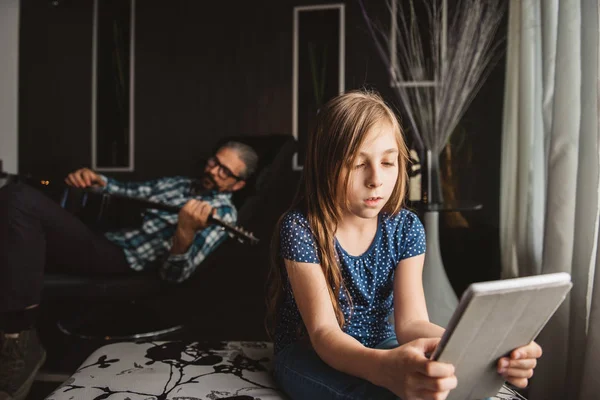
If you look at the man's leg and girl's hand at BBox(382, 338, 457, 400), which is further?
the man's leg

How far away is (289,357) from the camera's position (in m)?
1.00

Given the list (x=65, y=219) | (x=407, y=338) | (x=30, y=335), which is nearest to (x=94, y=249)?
(x=65, y=219)

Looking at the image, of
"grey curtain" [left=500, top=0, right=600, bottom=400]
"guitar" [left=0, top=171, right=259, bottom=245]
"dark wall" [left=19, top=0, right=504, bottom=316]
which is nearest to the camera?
"grey curtain" [left=500, top=0, right=600, bottom=400]

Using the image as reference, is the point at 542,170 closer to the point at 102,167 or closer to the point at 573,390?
the point at 573,390

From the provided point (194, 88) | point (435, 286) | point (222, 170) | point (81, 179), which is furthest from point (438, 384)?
point (194, 88)

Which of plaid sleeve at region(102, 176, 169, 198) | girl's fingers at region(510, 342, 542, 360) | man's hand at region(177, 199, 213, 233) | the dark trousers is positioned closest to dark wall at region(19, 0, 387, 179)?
plaid sleeve at region(102, 176, 169, 198)

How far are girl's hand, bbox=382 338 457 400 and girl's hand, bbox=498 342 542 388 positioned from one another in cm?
12

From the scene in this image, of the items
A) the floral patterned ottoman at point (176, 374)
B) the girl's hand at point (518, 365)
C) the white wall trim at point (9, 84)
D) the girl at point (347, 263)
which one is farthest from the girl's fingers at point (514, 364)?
the white wall trim at point (9, 84)

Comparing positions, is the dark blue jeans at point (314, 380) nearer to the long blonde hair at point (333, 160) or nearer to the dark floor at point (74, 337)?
the long blonde hair at point (333, 160)

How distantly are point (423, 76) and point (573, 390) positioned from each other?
1786mm

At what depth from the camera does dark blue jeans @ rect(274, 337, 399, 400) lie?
83 cm

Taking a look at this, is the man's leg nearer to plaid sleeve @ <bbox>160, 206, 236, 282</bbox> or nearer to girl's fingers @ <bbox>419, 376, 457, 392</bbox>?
plaid sleeve @ <bbox>160, 206, 236, 282</bbox>

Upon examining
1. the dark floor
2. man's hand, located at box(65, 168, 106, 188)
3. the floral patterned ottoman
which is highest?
man's hand, located at box(65, 168, 106, 188)

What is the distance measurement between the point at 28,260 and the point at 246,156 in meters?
1.03
